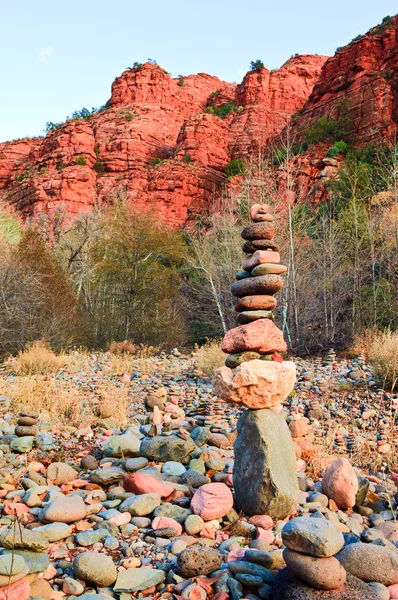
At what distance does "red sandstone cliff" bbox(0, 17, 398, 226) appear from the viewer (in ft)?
120

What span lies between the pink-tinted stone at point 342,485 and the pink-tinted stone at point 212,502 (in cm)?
100

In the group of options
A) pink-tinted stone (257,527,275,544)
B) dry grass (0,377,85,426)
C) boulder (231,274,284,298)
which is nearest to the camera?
pink-tinted stone (257,527,275,544)

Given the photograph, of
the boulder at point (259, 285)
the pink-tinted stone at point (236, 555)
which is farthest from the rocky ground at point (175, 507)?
the boulder at point (259, 285)

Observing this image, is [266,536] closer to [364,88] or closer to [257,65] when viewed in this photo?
[364,88]

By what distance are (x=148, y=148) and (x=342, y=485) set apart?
46.0 metres

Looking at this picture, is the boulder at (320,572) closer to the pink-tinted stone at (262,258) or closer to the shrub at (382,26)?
the pink-tinted stone at (262,258)

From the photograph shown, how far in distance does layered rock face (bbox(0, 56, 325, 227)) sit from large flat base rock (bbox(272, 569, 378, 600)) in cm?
3473

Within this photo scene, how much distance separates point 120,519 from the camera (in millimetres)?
3396

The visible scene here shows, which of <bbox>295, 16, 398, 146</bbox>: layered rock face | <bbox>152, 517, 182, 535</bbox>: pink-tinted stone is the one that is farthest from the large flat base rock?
<bbox>295, 16, 398, 146</bbox>: layered rock face

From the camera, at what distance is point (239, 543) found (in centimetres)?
315

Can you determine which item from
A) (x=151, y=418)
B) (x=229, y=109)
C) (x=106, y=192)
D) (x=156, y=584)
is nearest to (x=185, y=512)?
(x=156, y=584)

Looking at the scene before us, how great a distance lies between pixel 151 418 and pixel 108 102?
186 ft

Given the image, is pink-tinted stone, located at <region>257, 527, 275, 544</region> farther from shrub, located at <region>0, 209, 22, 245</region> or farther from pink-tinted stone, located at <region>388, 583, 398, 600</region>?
shrub, located at <region>0, 209, 22, 245</region>

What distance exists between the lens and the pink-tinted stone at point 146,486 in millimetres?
3824
